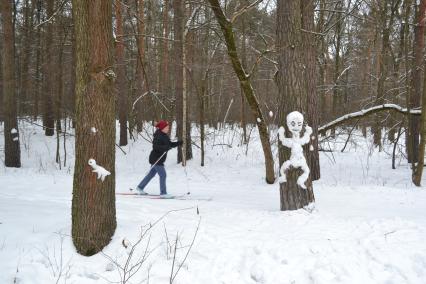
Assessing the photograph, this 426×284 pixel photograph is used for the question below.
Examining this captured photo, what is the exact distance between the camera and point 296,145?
546cm

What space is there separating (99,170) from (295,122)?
2849 mm

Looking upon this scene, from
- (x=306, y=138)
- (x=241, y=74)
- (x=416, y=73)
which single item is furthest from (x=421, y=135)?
(x=241, y=74)

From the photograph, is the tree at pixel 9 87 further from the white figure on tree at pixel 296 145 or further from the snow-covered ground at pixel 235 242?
the white figure on tree at pixel 296 145

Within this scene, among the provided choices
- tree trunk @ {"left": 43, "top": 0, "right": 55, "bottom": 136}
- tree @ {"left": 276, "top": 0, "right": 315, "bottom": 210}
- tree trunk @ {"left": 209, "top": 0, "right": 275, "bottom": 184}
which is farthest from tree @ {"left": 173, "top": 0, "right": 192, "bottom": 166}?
tree @ {"left": 276, "top": 0, "right": 315, "bottom": 210}

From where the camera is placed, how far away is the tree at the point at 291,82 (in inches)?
216

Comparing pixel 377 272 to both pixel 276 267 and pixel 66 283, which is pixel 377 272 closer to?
pixel 276 267

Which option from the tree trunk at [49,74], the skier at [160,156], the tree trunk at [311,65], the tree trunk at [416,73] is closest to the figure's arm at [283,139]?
the tree trunk at [311,65]

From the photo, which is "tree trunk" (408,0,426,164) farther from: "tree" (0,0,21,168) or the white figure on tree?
"tree" (0,0,21,168)

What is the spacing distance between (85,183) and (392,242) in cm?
353

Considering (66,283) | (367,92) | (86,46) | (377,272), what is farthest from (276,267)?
(367,92)

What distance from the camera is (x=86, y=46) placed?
393 cm

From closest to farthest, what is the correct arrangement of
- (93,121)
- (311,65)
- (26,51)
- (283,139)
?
(93,121), (283,139), (311,65), (26,51)

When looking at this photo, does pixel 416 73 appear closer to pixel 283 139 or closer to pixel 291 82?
pixel 291 82

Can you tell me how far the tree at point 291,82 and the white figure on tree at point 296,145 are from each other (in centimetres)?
6
